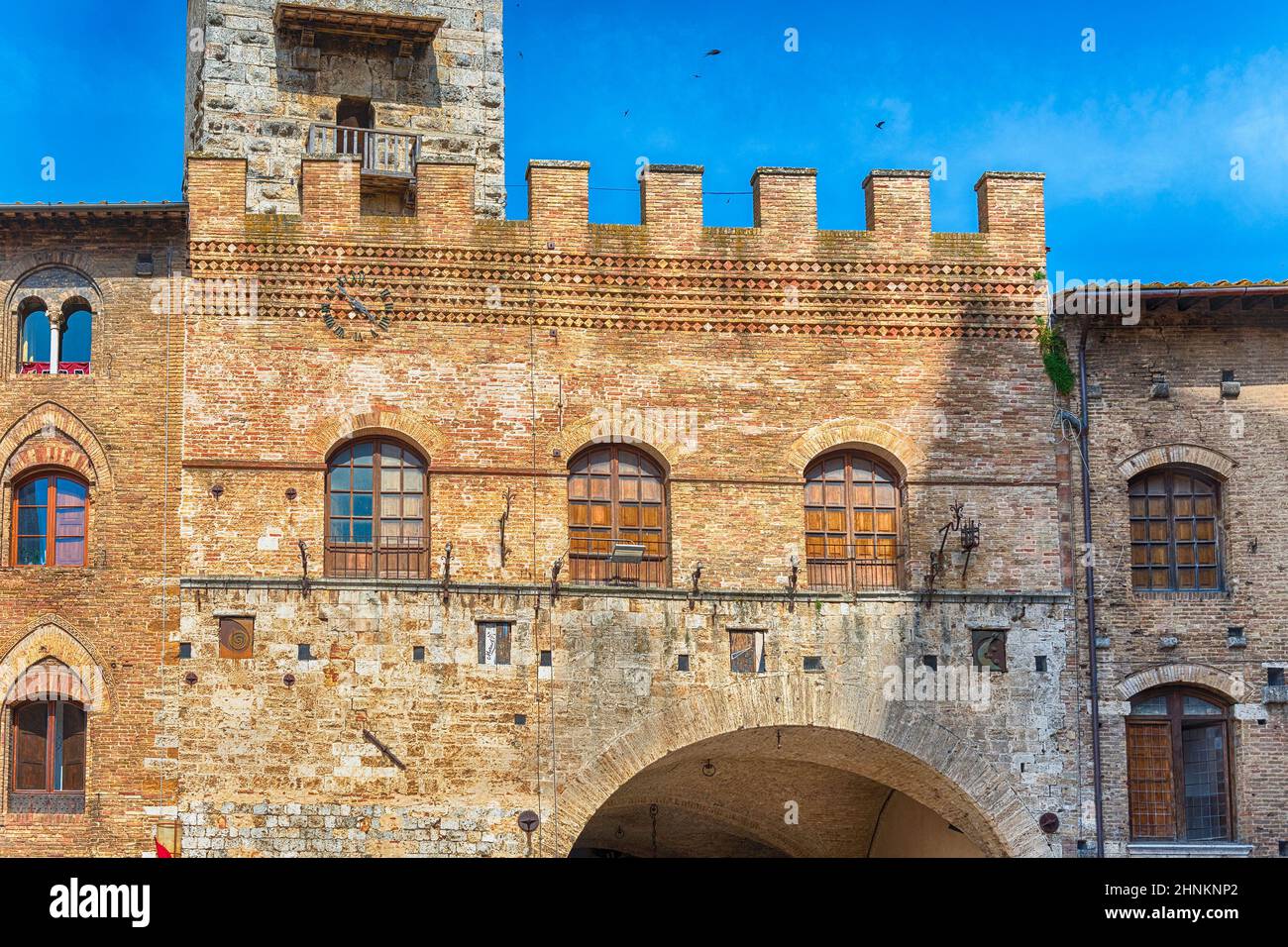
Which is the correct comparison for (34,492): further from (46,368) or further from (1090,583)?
(1090,583)

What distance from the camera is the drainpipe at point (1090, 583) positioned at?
25219mm

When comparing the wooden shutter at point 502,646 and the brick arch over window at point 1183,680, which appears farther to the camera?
the brick arch over window at point 1183,680

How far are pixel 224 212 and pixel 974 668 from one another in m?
10.6

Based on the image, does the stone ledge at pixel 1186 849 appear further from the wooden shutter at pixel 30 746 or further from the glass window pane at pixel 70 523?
the glass window pane at pixel 70 523

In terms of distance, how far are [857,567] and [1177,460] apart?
4.31m

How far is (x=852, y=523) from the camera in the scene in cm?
2567

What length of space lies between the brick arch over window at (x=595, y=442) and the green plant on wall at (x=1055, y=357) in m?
4.88

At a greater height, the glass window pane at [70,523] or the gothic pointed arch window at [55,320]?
the gothic pointed arch window at [55,320]

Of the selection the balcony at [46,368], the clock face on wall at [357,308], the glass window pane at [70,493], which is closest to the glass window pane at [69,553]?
the glass window pane at [70,493]

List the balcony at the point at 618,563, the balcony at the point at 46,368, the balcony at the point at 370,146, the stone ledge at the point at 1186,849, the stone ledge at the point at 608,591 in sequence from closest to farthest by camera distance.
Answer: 1. the stone ledge at the point at 608,591
2. the balcony at the point at 46,368
3. the balcony at the point at 618,563
4. the stone ledge at the point at 1186,849
5. the balcony at the point at 370,146

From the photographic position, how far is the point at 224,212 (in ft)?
81.9
